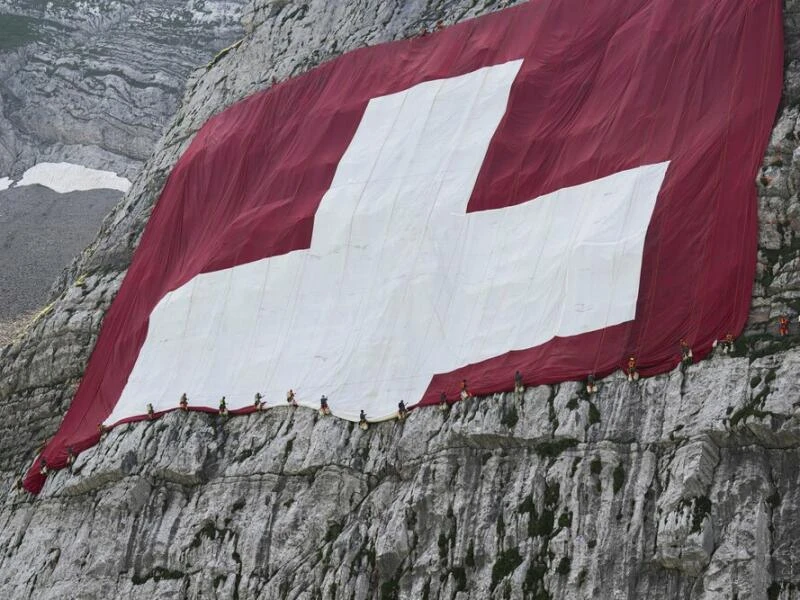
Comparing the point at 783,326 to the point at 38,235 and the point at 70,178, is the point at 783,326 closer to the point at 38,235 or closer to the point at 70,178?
the point at 38,235

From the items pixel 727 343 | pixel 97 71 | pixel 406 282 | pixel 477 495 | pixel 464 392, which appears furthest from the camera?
pixel 97 71

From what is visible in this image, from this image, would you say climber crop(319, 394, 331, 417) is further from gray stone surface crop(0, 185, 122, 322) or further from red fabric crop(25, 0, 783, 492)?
gray stone surface crop(0, 185, 122, 322)

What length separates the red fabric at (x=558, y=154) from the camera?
117 ft

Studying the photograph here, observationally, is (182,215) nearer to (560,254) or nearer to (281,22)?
(281,22)

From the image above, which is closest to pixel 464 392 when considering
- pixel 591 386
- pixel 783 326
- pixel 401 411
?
pixel 401 411

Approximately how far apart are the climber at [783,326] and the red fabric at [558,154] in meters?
1.05

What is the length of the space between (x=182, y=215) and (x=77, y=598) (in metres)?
17.7

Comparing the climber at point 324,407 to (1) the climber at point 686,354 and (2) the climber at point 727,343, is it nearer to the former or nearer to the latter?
(1) the climber at point 686,354

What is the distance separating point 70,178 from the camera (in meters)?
99.2

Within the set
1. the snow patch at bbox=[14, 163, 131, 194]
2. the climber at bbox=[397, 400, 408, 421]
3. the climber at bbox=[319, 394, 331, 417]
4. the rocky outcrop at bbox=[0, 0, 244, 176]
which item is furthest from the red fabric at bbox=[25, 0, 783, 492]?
the rocky outcrop at bbox=[0, 0, 244, 176]

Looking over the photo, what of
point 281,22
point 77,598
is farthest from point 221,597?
point 281,22

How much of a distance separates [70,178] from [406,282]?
62.5m

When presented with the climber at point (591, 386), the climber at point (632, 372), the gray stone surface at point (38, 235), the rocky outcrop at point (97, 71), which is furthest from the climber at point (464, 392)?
the rocky outcrop at point (97, 71)

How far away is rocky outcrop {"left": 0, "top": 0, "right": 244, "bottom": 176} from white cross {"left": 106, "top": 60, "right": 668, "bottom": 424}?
5470 centimetres
